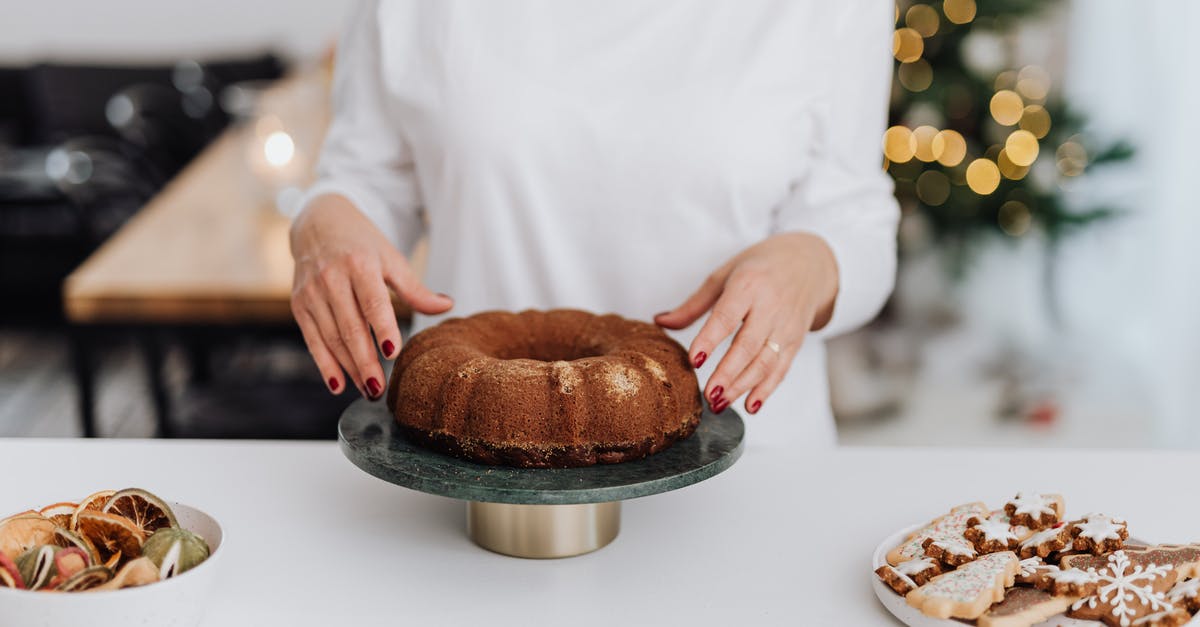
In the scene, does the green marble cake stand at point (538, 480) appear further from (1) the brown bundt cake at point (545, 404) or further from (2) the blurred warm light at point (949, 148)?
(2) the blurred warm light at point (949, 148)

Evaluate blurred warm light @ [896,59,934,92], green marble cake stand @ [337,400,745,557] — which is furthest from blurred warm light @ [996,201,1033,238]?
green marble cake stand @ [337,400,745,557]

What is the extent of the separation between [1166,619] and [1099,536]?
3.9 inches

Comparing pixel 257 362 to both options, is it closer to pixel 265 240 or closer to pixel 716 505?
pixel 265 240

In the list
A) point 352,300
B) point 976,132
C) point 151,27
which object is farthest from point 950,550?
point 151,27

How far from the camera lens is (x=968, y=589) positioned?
0.82m

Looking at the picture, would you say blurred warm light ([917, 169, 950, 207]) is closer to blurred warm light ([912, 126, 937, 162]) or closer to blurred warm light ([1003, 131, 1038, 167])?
blurred warm light ([912, 126, 937, 162])

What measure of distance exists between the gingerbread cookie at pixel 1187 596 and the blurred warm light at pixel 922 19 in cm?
240

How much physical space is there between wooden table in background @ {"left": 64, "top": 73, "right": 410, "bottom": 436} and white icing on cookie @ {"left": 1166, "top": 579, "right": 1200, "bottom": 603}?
59.9 inches

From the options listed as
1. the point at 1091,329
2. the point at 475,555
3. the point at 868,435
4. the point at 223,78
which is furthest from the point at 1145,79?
the point at 223,78

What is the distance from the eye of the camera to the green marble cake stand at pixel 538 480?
0.87 metres

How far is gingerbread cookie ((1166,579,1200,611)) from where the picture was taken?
0.82 m

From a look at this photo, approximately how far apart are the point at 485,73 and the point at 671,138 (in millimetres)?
219

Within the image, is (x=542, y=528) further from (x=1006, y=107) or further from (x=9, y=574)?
(x=1006, y=107)

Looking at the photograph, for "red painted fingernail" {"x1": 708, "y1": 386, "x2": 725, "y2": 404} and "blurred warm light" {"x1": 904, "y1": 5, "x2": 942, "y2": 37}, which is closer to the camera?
"red painted fingernail" {"x1": 708, "y1": 386, "x2": 725, "y2": 404}
